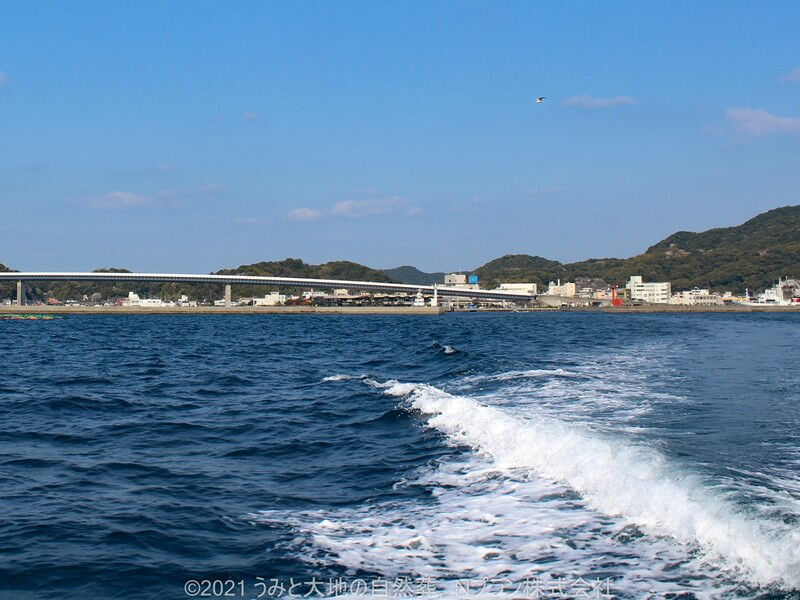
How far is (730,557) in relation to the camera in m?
6.35

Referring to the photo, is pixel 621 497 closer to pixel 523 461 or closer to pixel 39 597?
pixel 523 461

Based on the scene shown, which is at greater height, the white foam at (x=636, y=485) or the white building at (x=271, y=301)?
the white building at (x=271, y=301)

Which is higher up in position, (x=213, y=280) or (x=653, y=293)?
(x=213, y=280)

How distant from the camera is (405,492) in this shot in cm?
921

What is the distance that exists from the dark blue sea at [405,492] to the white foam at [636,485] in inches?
1.3

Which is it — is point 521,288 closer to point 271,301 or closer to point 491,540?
point 271,301

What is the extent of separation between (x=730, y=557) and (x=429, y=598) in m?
2.77

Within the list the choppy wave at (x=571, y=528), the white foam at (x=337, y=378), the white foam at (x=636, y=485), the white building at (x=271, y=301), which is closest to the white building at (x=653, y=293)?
the white building at (x=271, y=301)

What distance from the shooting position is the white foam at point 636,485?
6309 mm

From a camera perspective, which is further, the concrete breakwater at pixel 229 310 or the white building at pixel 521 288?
the white building at pixel 521 288

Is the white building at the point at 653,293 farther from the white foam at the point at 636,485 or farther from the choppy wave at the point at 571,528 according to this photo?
the choppy wave at the point at 571,528

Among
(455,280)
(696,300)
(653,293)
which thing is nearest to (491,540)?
(696,300)

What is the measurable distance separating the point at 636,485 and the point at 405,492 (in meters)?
2.86

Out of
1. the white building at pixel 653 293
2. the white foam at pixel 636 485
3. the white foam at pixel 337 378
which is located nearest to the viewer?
the white foam at pixel 636 485
